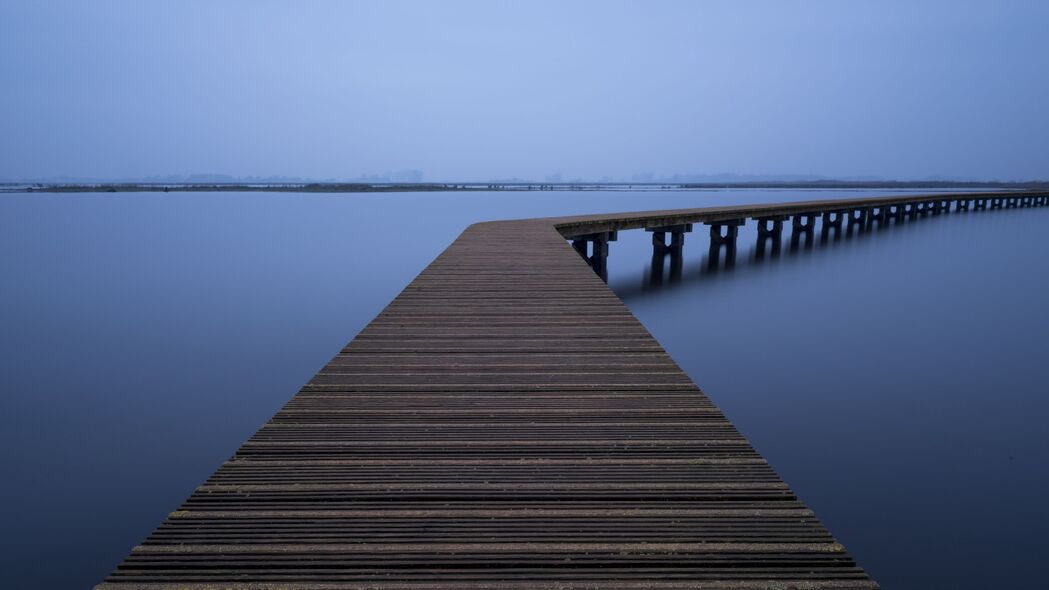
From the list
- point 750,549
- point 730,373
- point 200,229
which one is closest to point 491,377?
point 750,549

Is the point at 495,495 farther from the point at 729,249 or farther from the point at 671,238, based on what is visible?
the point at 729,249

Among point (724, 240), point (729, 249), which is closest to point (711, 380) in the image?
point (729, 249)

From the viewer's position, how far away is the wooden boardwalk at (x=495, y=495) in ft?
5.31

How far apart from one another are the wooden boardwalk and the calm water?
2.40 metres

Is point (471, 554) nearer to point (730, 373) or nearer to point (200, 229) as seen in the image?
point (730, 373)

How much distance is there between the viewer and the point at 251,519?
6.10 feet

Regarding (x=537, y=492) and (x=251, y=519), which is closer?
(x=251, y=519)

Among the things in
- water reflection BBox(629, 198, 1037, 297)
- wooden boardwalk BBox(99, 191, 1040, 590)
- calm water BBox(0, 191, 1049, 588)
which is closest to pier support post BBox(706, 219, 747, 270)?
water reflection BBox(629, 198, 1037, 297)

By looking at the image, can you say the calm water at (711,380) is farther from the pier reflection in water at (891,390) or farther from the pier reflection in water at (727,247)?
the pier reflection in water at (727,247)

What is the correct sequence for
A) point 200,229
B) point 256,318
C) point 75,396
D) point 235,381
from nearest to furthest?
point 75,396 < point 235,381 < point 256,318 < point 200,229

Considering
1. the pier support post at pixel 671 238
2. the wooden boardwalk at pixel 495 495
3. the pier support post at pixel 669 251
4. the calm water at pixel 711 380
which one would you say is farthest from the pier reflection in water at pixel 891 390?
the wooden boardwalk at pixel 495 495

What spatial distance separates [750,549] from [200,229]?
1281 inches

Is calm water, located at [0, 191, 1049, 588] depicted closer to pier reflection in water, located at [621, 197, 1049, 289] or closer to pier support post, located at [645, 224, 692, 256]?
pier reflection in water, located at [621, 197, 1049, 289]

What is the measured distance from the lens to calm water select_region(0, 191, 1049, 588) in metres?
4.34
